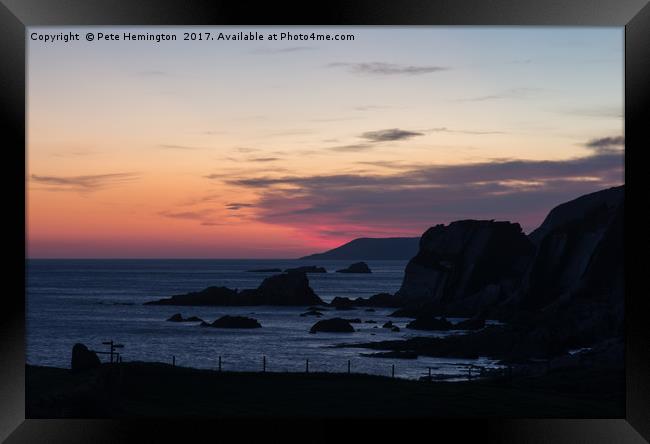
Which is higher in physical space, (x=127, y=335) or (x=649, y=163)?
(x=649, y=163)

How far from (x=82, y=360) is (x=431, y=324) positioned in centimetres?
4020

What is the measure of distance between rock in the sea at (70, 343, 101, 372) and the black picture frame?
711 inches

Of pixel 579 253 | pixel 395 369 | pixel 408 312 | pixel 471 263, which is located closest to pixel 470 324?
pixel 471 263

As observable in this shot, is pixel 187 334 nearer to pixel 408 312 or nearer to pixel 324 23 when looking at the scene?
pixel 408 312

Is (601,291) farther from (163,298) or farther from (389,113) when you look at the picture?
(163,298)

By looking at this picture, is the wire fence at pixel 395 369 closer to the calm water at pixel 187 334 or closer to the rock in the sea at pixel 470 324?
the calm water at pixel 187 334

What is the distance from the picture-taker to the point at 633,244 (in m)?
8.72

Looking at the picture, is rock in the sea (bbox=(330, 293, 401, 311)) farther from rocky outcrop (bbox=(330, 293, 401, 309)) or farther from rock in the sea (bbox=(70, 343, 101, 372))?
rock in the sea (bbox=(70, 343, 101, 372))

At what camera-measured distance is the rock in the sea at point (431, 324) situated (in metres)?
62.8

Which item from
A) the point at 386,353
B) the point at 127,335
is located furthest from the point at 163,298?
the point at 386,353

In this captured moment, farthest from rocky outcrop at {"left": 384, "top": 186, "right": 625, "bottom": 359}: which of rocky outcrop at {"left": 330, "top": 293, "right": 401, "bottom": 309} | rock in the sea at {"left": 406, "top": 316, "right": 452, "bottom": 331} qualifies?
rocky outcrop at {"left": 330, "top": 293, "right": 401, "bottom": 309}

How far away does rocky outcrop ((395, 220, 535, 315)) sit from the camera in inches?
2714

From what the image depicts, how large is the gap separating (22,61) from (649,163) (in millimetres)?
6683

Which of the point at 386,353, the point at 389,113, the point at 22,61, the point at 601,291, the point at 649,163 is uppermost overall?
the point at 389,113
